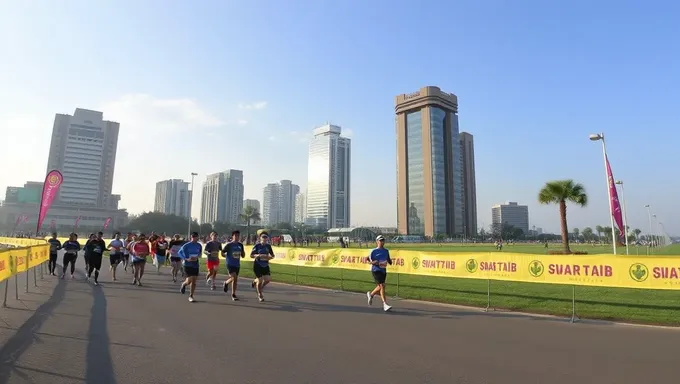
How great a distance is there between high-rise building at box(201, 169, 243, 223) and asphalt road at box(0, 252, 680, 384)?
15477 cm

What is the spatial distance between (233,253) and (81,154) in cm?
16976

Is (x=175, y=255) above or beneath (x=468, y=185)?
beneath

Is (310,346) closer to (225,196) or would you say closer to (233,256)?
(233,256)

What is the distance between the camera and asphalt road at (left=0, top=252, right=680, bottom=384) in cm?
508

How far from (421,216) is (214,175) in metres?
80.9

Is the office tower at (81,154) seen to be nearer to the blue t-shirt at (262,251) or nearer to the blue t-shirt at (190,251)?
the blue t-shirt at (190,251)

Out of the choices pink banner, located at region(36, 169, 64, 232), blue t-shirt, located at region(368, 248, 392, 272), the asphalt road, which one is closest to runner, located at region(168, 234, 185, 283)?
the asphalt road

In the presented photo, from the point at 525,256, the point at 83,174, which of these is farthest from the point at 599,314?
the point at 83,174

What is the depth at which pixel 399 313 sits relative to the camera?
9.66 m

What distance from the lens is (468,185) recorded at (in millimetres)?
187250

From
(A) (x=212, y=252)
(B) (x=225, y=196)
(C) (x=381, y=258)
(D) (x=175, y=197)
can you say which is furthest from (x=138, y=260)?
(D) (x=175, y=197)

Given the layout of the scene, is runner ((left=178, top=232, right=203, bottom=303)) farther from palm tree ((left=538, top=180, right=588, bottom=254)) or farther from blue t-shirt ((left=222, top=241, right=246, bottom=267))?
palm tree ((left=538, top=180, right=588, bottom=254))

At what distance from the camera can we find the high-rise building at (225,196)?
161375 mm

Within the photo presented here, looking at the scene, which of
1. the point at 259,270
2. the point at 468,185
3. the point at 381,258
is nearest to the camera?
the point at 381,258
